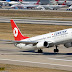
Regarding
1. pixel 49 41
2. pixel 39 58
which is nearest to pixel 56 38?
pixel 49 41

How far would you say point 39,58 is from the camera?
161 feet

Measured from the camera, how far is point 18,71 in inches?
1510

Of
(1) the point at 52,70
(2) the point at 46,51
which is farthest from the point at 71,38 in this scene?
(1) the point at 52,70

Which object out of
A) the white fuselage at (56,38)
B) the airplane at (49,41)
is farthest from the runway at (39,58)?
the white fuselage at (56,38)

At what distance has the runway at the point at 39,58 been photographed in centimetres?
4322

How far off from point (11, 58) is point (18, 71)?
1093 cm

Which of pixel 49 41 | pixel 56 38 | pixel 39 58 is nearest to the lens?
pixel 39 58

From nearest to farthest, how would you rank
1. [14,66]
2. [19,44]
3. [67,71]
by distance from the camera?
[67,71], [14,66], [19,44]

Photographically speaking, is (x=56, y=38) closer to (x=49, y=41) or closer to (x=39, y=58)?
(x=49, y=41)

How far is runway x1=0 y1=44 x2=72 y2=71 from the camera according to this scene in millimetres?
43216

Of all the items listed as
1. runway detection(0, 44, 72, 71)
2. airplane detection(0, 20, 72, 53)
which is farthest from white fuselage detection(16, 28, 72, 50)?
runway detection(0, 44, 72, 71)

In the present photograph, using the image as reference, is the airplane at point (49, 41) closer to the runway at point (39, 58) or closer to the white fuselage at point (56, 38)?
the white fuselage at point (56, 38)

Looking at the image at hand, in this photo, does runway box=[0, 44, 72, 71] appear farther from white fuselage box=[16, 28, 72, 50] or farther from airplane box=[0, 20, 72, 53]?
white fuselage box=[16, 28, 72, 50]

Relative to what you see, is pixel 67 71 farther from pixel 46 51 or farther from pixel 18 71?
pixel 46 51
